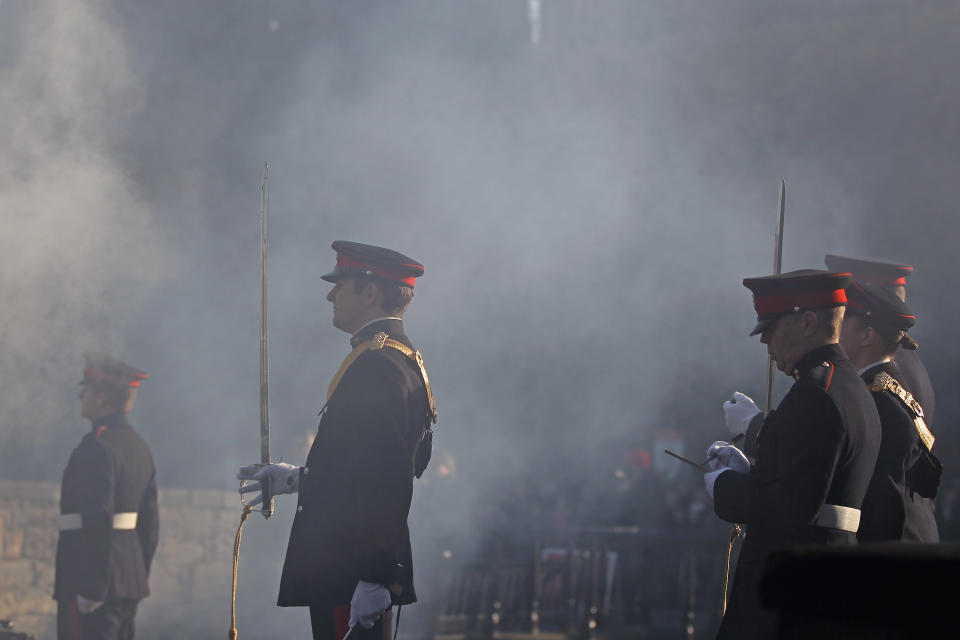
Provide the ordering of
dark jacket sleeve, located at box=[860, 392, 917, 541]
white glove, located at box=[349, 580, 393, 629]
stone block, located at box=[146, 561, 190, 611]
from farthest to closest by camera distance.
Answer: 1. stone block, located at box=[146, 561, 190, 611]
2. white glove, located at box=[349, 580, 393, 629]
3. dark jacket sleeve, located at box=[860, 392, 917, 541]

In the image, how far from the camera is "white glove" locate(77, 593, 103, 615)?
447cm

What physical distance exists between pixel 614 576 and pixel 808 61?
3729 millimetres

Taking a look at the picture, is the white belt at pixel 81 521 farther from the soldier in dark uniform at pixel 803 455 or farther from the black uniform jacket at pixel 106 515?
the soldier in dark uniform at pixel 803 455

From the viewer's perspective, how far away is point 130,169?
21.2 feet

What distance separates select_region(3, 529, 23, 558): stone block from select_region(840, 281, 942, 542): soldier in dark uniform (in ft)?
16.9

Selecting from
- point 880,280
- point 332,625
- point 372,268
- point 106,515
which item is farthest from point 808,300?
point 106,515

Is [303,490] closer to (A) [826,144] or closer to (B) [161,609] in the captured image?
(B) [161,609]

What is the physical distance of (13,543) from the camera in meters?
6.39

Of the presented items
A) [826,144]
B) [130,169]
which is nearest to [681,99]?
[826,144]

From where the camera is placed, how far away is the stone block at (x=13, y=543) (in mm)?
6355

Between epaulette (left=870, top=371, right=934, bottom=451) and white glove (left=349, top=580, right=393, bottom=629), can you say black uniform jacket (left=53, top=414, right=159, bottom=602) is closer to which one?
white glove (left=349, top=580, right=393, bottom=629)

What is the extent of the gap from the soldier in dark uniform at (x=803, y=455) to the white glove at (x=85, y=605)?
301cm

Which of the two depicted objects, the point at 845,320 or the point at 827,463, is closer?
the point at 827,463

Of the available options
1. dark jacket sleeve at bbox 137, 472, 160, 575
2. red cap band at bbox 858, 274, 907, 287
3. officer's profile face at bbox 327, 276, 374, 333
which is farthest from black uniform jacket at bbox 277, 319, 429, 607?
dark jacket sleeve at bbox 137, 472, 160, 575
